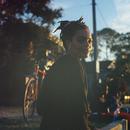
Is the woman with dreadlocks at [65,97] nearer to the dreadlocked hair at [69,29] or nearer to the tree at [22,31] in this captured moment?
the dreadlocked hair at [69,29]

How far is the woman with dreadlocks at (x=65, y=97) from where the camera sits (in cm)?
407

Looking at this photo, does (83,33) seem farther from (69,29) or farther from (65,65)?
(65,65)

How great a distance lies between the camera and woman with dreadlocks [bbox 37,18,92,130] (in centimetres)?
407

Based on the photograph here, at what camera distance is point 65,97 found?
4.07 m

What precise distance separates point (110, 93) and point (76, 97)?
376 inches

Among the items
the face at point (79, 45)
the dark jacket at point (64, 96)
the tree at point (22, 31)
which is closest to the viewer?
the dark jacket at point (64, 96)

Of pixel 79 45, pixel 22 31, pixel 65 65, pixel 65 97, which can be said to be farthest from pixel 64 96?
pixel 22 31

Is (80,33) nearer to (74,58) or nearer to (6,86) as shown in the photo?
(74,58)

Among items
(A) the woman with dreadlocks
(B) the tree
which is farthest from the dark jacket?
(B) the tree

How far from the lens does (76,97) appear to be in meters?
4.08

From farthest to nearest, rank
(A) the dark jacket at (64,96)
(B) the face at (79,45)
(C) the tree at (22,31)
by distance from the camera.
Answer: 1. (C) the tree at (22,31)
2. (B) the face at (79,45)
3. (A) the dark jacket at (64,96)

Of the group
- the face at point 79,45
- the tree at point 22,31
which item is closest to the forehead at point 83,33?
the face at point 79,45

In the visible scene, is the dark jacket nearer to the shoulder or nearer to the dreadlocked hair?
the shoulder

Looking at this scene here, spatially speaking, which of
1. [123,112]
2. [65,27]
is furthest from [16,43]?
[65,27]
